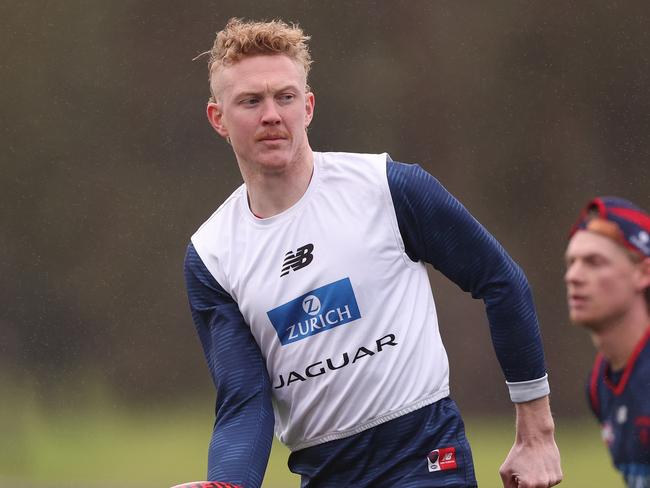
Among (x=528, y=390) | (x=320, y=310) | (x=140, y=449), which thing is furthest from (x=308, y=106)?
(x=140, y=449)

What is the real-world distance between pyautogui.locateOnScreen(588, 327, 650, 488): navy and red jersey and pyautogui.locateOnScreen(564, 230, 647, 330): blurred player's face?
12cm

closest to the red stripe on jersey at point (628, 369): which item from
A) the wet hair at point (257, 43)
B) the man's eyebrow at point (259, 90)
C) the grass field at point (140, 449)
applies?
the man's eyebrow at point (259, 90)

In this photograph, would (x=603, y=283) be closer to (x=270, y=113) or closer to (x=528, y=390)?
(x=528, y=390)

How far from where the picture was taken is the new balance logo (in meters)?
4.16

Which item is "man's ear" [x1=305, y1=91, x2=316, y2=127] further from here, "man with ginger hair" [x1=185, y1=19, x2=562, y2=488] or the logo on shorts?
the logo on shorts

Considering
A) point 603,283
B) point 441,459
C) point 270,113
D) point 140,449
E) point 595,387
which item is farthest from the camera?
point 140,449

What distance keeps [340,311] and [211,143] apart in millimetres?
8955

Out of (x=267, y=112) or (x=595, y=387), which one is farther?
(x=267, y=112)

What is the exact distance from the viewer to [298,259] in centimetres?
417

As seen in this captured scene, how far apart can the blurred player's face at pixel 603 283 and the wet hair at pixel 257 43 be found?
1604mm

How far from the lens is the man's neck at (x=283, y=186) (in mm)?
4266

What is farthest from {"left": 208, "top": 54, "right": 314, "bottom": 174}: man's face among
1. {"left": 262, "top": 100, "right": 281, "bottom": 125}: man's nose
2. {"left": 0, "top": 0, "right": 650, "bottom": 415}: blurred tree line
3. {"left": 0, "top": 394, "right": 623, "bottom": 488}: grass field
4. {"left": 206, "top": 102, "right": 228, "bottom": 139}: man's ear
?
{"left": 0, "top": 0, "right": 650, "bottom": 415}: blurred tree line

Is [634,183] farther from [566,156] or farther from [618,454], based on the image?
[618,454]

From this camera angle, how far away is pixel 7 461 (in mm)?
11852
